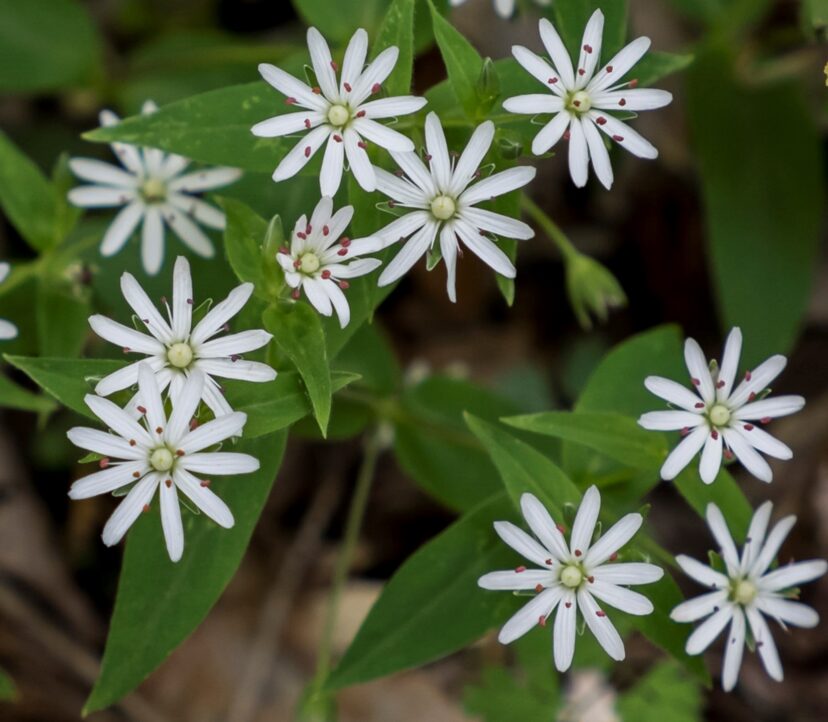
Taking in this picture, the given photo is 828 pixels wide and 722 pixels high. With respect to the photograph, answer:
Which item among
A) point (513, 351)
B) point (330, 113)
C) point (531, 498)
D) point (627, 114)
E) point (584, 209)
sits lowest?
point (531, 498)

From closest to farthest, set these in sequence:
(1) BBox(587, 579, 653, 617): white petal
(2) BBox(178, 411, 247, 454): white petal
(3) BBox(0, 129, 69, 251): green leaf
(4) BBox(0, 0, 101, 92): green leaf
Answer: (2) BBox(178, 411, 247, 454): white petal < (1) BBox(587, 579, 653, 617): white petal < (3) BBox(0, 129, 69, 251): green leaf < (4) BBox(0, 0, 101, 92): green leaf

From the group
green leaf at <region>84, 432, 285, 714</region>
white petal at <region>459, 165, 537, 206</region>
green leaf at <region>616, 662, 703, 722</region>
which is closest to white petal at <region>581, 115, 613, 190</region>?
white petal at <region>459, 165, 537, 206</region>

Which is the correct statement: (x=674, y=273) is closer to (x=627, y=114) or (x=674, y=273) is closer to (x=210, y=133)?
(x=627, y=114)

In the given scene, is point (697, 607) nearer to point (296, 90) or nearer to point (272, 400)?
point (272, 400)

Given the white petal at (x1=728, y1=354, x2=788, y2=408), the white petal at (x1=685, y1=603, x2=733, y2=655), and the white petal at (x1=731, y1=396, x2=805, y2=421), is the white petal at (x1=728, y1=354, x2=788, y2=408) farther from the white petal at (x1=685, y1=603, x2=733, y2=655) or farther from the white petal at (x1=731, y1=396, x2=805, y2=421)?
the white petal at (x1=685, y1=603, x2=733, y2=655)

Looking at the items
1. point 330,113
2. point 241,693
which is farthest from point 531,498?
point 241,693

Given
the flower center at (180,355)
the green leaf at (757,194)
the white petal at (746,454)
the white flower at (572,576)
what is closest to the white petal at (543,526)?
the white flower at (572,576)

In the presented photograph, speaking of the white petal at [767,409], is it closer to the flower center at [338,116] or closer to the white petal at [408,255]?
the white petal at [408,255]
